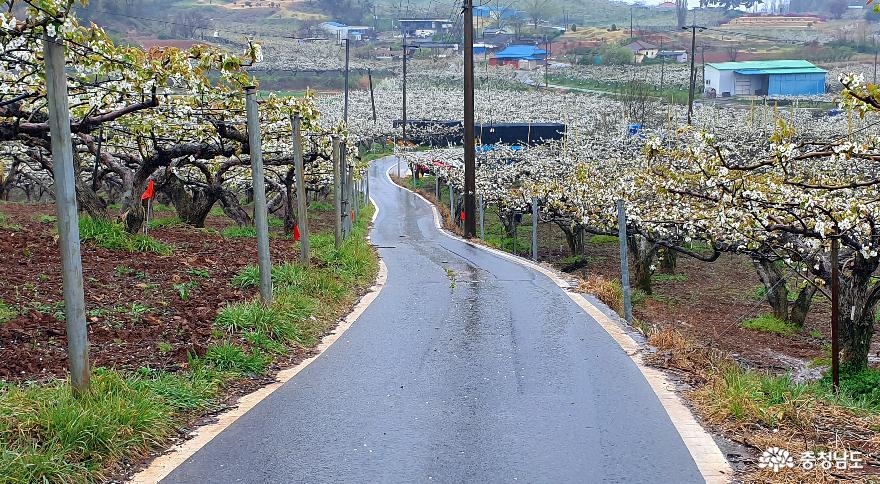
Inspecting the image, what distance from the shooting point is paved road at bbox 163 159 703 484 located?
5469 mm

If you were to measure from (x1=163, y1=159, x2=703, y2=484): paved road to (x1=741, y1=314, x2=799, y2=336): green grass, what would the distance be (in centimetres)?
975

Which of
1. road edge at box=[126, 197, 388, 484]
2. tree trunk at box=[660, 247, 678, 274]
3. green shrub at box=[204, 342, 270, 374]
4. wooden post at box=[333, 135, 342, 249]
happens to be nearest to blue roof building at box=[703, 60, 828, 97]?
tree trunk at box=[660, 247, 678, 274]

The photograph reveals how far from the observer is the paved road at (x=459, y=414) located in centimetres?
547

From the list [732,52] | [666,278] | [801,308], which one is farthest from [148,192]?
[732,52]

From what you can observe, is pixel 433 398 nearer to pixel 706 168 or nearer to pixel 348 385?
pixel 348 385

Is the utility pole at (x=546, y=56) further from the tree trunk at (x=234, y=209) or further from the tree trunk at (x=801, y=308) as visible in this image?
the tree trunk at (x=801, y=308)

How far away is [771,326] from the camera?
19766 mm

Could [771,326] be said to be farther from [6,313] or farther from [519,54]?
[519,54]

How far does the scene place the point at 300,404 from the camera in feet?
22.9

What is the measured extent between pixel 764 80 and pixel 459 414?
285 feet

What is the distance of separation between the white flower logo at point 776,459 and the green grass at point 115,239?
10730 mm

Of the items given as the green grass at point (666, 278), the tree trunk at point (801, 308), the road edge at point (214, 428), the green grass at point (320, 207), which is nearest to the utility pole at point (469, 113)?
the green grass at point (666, 278)

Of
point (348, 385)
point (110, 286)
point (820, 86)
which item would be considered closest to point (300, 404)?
point (348, 385)

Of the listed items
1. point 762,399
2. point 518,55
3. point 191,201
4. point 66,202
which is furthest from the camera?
point 518,55
